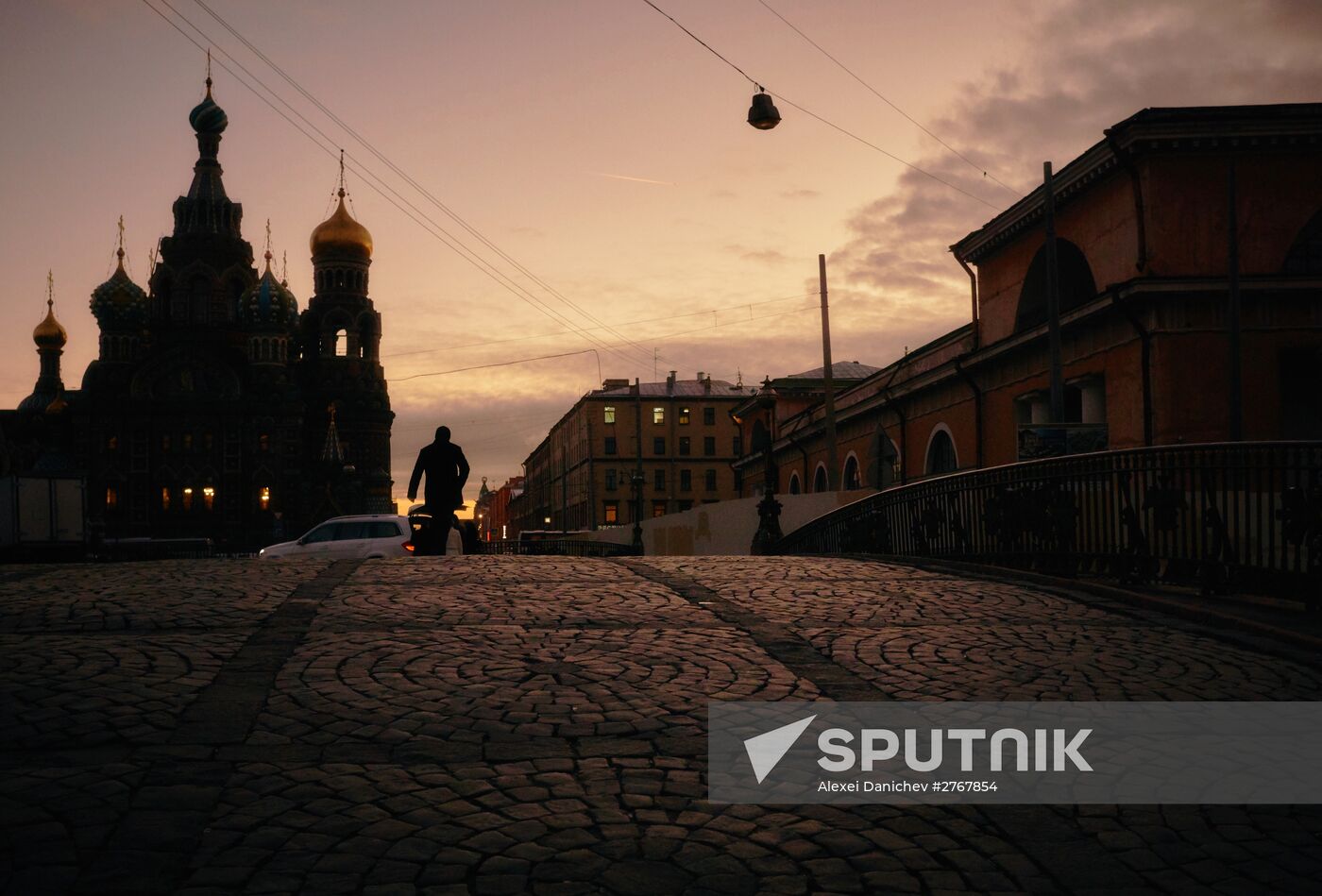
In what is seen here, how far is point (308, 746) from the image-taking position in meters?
5.41

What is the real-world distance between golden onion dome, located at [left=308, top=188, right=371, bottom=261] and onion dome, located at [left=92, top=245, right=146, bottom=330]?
51.2 feet

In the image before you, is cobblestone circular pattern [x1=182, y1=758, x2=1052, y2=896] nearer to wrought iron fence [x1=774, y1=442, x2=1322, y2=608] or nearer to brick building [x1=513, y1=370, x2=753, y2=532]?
wrought iron fence [x1=774, y1=442, x2=1322, y2=608]

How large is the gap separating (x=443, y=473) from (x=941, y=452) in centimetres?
2211

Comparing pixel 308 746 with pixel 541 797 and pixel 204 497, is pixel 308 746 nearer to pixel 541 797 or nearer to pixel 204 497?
pixel 541 797

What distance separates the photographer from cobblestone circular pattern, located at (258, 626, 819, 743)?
5836mm

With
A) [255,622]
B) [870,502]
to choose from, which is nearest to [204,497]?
[870,502]

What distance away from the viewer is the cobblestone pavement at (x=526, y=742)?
4105 mm

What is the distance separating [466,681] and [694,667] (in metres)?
1.47

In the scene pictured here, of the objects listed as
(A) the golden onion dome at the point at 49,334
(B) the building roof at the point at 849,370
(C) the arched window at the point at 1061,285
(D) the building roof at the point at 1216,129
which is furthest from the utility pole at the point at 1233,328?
(A) the golden onion dome at the point at 49,334

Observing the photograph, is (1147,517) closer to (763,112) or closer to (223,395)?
(763,112)

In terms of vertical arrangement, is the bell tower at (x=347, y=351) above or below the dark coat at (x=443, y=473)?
above

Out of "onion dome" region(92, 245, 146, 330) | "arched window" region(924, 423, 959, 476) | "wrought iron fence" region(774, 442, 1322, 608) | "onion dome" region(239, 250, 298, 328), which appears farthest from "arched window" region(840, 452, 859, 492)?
"onion dome" region(92, 245, 146, 330)

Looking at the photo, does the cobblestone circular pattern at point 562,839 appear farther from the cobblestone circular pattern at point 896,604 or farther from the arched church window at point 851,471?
the arched church window at point 851,471

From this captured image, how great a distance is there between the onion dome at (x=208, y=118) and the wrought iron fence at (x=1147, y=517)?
9371 centimetres
